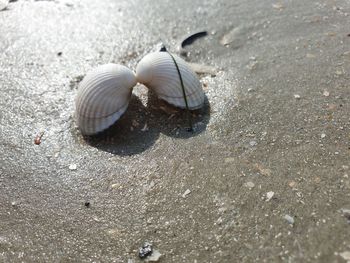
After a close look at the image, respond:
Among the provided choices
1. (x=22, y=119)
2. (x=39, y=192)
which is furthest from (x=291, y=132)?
(x=22, y=119)

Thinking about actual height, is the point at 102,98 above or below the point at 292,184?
above

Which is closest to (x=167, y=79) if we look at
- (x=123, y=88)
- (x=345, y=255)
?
(x=123, y=88)

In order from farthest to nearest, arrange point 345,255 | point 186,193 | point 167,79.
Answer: point 167,79
point 186,193
point 345,255

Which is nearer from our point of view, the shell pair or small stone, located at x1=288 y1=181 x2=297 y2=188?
small stone, located at x1=288 y1=181 x2=297 y2=188

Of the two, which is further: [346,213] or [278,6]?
[278,6]

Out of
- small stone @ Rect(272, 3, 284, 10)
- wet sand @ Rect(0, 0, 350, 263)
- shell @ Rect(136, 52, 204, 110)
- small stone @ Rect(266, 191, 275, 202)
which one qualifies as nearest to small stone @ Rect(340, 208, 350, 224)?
wet sand @ Rect(0, 0, 350, 263)

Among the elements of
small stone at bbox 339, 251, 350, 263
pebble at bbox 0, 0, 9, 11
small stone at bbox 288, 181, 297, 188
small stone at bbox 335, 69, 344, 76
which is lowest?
small stone at bbox 335, 69, 344, 76

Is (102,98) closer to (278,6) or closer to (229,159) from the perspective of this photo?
(229,159)

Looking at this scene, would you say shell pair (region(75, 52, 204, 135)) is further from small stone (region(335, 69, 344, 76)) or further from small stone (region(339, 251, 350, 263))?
small stone (region(339, 251, 350, 263))
